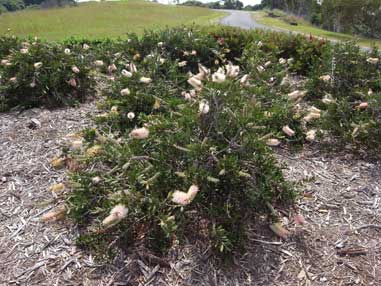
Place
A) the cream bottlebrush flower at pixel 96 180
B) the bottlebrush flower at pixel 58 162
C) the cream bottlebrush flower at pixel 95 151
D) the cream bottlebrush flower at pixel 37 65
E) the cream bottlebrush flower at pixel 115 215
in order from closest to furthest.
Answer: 1. the cream bottlebrush flower at pixel 115 215
2. the cream bottlebrush flower at pixel 96 180
3. the cream bottlebrush flower at pixel 95 151
4. the bottlebrush flower at pixel 58 162
5. the cream bottlebrush flower at pixel 37 65

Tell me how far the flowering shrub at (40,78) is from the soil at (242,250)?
5.03 ft

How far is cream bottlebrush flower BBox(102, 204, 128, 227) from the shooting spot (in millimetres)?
1888

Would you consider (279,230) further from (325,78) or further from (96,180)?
(325,78)

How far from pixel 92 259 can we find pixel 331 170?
2.18 metres

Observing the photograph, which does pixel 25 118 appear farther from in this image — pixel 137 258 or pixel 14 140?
pixel 137 258

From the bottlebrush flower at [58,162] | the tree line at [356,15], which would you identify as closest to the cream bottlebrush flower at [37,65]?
the bottlebrush flower at [58,162]

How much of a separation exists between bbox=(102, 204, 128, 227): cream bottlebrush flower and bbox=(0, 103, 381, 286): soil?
36 centimetres

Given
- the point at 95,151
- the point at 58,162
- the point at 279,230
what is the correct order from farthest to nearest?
the point at 58,162, the point at 95,151, the point at 279,230

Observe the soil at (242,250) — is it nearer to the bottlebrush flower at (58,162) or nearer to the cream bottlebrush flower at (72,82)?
the bottlebrush flower at (58,162)

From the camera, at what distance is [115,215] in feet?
6.26

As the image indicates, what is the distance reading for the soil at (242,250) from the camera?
2084mm

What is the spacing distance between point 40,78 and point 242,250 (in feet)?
11.4

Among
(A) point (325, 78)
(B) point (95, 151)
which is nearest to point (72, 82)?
(B) point (95, 151)

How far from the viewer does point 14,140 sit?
3584 millimetres
